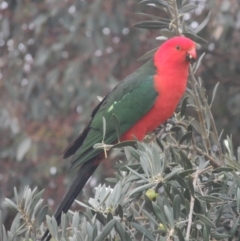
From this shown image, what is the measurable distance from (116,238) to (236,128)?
113 inches

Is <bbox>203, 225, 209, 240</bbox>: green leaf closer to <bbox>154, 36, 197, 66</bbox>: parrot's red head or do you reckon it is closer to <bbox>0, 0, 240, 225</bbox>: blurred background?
<bbox>154, 36, 197, 66</bbox>: parrot's red head

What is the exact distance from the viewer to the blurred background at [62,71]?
4.20 m

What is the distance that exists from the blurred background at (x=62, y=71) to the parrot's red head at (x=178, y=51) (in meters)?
1.30

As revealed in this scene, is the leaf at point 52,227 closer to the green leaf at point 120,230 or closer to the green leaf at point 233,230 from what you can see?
the green leaf at point 120,230

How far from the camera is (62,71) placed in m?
4.42

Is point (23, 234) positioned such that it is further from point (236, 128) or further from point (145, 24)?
point (236, 128)

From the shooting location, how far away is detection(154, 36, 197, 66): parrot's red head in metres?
2.61

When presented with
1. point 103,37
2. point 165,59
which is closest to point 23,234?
point 165,59

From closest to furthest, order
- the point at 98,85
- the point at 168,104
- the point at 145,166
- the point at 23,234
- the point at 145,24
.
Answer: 1. the point at 145,166
2. the point at 23,234
3. the point at 145,24
4. the point at 168,104
5. the point at 98,85

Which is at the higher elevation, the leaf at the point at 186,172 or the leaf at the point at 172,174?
the leaf at the point at 172,174

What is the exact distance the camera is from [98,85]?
415cm

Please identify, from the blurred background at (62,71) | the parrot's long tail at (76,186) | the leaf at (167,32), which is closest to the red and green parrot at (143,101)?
the parrot's long tail at (76,186)

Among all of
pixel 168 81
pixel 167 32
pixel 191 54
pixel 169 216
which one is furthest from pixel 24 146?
pixel 169 216

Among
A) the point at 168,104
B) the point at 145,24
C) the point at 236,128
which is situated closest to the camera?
the point at 145,24
